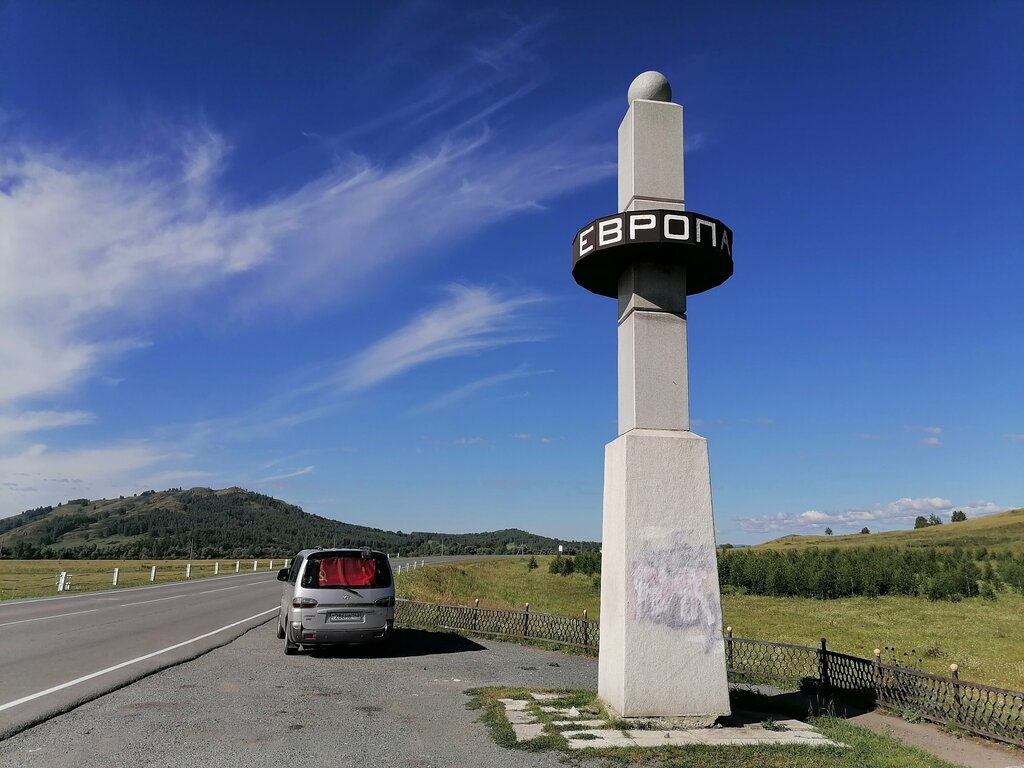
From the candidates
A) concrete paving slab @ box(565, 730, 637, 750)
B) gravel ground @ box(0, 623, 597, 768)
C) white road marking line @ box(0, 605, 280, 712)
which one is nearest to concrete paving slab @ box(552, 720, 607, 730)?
concrete paving slab @ box(565, 730, 637, 750)

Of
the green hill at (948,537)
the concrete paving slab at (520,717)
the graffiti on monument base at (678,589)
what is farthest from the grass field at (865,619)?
the green hill at (948,537)

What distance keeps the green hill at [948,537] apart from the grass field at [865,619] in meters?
37.3

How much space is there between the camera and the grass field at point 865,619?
19281 mm

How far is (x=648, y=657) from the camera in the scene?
7.91 m

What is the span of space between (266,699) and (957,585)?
45582 mm

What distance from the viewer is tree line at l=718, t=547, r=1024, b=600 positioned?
42.7 meters

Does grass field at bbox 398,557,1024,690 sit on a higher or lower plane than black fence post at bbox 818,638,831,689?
lower

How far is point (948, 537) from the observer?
90.1 meters

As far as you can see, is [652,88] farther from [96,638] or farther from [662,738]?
[96,638]

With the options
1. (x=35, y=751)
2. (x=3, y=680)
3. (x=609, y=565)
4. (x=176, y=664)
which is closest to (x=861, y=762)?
(x=609, y=565)

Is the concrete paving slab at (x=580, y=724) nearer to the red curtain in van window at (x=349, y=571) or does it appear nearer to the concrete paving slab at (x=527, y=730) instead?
the concrete paving slab at (x=527, y=730)

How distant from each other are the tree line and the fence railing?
119 ft

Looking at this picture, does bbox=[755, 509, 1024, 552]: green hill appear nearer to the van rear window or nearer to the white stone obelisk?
the van rear window

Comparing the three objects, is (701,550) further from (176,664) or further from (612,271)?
(176,664)
